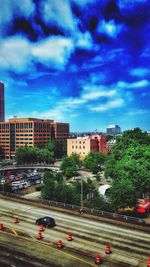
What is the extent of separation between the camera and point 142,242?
116 ft

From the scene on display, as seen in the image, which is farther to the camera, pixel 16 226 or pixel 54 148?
pixel 54 148

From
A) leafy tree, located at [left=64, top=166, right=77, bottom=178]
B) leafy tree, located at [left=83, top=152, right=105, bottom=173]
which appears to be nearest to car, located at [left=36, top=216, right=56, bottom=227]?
leafy tree, located at [left=64, top=166, right=77, bottom=178]

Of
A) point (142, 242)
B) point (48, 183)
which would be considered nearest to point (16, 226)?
point (142, 242)

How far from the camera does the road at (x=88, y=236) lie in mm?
31330

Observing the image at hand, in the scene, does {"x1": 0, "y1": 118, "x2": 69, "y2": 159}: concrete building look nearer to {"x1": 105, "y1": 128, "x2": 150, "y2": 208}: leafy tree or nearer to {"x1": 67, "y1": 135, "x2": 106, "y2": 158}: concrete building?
{"x1": 67, "y1": 135, "x2": 106, "y2": 158}: concrete building

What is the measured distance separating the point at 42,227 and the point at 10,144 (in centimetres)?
16492

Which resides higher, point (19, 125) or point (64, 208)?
point (19, 125)

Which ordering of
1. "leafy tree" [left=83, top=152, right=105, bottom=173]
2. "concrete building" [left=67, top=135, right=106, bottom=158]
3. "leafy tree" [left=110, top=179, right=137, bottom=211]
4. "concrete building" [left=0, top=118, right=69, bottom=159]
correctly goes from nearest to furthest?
"leafy tree" [left=110, top=179, right=137, bottom=211], "leafy tree" [left=83, top=152, right=105, bottom=173], "concrete building" [left=67, top=135, right=106, bottom=158], "concrete building" [left=0, top=118, right=69, bottom=159]

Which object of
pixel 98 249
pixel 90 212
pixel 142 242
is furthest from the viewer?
pixel 90 212

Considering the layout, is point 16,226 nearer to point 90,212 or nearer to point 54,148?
point 90,212

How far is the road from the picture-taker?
31330 mm

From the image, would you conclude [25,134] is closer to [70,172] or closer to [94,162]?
[94,162]

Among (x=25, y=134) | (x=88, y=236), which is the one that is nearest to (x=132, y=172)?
(x=88, y=236)

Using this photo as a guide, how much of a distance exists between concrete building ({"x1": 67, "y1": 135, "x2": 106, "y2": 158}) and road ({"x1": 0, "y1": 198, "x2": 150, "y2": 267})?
128m
